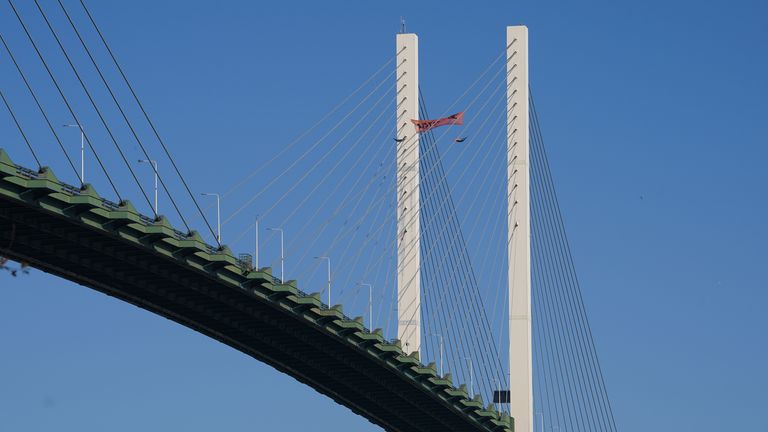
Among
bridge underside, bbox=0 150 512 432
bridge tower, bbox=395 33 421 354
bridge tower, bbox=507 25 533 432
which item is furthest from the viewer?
bridge tower, bbox=507 25 533 432

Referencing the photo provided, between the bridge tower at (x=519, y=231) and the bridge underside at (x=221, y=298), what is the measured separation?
4.94 ft

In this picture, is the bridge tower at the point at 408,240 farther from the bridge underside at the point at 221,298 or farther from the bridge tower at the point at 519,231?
the bridge tower at the point at 519,231

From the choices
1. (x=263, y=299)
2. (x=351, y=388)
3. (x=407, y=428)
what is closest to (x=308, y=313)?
(x=263, y=299)

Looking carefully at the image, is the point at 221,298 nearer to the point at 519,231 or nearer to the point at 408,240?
the point at 408,240

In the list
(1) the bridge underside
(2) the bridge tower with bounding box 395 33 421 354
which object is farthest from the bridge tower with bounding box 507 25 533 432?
(2) the bridge tower with bounding box 395 33 421 354

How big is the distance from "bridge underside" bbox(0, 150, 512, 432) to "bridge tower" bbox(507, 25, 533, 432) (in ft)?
4.94

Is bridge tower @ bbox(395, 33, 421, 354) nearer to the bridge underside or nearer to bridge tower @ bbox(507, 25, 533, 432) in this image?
the bridge underside

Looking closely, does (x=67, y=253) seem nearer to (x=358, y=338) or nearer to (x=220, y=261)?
(x=220, y=261)

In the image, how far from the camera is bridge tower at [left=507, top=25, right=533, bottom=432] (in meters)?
83.4

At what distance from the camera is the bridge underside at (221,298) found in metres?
63.5

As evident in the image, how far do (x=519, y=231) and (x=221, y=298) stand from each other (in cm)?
1528

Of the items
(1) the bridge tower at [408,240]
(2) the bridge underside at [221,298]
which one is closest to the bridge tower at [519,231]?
(2) the bridge underside at [221,298]

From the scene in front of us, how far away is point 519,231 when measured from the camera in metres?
84.1

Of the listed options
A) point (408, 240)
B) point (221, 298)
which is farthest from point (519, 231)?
point (221, 298)
